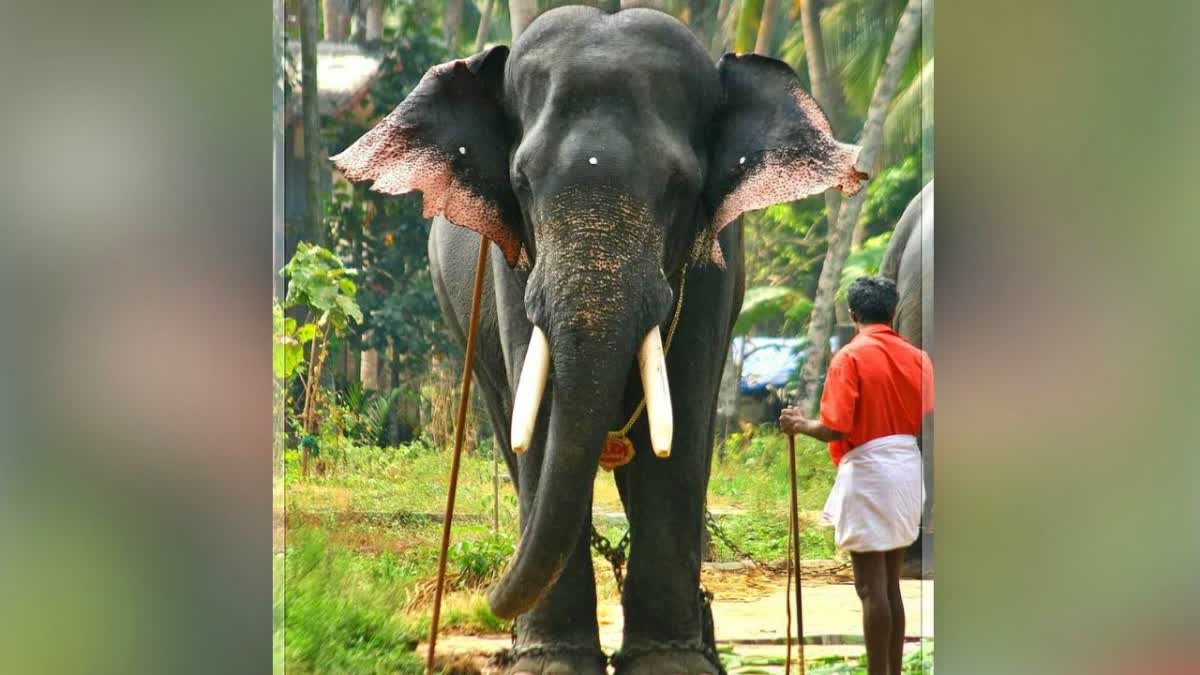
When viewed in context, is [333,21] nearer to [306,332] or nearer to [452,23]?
[452,23]

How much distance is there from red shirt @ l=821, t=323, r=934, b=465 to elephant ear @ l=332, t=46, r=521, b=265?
2.54 feet

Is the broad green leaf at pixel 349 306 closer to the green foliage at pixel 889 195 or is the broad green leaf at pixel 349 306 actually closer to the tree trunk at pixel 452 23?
the tree trunk at pixel 452 23

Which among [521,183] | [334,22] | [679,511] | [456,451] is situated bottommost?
[679,511]

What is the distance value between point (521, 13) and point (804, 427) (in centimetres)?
112

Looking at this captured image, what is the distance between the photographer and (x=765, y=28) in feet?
12.9

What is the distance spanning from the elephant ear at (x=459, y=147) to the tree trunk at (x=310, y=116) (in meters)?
0.16

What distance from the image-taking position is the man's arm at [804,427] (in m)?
3.89

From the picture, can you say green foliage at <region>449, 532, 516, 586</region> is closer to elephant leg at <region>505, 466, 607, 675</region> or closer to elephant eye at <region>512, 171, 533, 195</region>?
elephant leg at <region>505, 466, 607, 675</region>

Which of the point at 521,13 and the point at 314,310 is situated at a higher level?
the point at 521,13

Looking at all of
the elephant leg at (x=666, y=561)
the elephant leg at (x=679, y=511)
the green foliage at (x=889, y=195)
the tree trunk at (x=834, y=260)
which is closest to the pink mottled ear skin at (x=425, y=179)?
the elephant leg at (x=679, y=511)

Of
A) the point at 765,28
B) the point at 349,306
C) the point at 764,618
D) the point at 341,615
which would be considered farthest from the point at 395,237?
the point at 764,618

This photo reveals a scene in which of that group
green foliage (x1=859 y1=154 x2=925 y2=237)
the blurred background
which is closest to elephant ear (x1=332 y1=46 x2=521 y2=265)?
the blurred background

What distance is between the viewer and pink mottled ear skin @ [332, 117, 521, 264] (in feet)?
12.6
